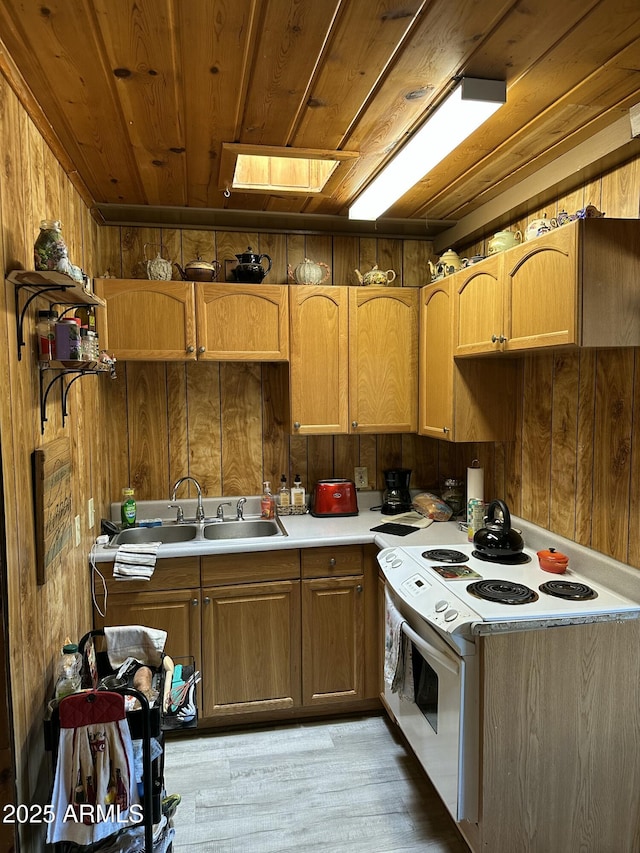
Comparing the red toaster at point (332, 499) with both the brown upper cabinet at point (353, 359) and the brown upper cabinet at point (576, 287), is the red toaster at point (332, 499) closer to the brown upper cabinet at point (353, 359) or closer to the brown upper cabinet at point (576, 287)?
the brown upper cabinet at point (353, 359)

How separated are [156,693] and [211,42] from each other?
1.88m

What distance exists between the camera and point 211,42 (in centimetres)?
149

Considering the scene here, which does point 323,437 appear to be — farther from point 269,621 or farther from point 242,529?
point 269,621

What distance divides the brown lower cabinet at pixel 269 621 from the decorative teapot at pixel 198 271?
1.40 m

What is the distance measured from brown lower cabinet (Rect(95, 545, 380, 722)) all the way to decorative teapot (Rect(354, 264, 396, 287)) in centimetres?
144

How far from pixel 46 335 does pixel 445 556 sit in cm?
174

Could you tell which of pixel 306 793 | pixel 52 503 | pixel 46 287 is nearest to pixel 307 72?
pixel 46 287

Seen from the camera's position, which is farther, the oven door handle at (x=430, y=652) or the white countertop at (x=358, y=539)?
the white countertop at (x=358, y=539)

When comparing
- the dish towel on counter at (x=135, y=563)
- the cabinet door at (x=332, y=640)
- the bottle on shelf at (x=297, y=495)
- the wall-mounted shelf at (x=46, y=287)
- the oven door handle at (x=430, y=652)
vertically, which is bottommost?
the cabinet door at (x=332, y=640)

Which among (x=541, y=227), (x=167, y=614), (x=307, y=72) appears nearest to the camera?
(x=307, y=72)

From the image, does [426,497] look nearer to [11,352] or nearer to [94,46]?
[11,352]

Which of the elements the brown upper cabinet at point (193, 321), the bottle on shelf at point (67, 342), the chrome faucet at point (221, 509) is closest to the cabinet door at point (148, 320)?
the brown upper cabinet at point (193, 321)

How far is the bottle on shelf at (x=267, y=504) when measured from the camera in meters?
3.16

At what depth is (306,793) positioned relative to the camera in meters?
2.31
